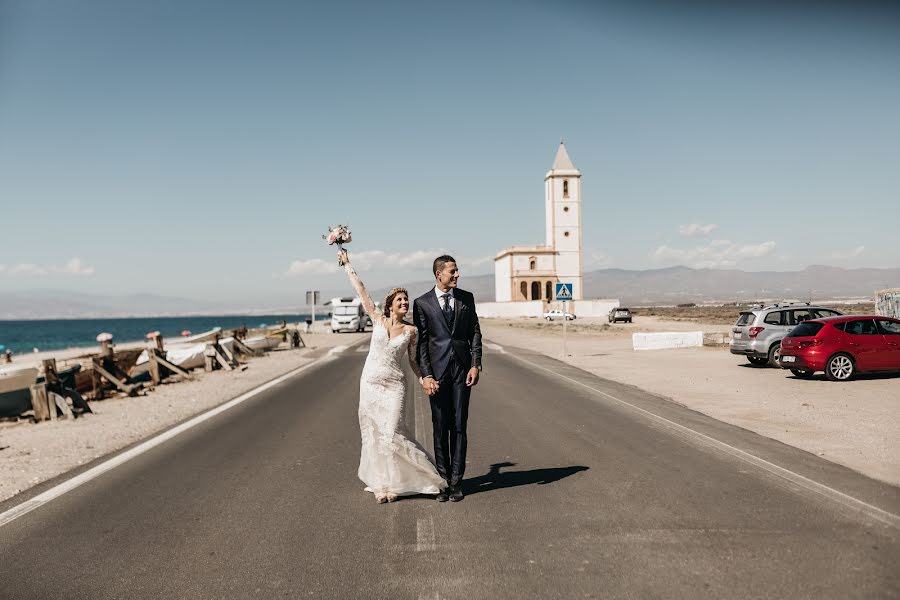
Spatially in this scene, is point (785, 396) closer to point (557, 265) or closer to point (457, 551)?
point (457, 551)

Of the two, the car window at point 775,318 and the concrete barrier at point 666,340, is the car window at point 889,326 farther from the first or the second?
the concrete barrier at point 666,340

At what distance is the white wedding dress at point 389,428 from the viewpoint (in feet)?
20.6

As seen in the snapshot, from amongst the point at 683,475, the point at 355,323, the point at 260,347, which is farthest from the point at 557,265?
the point at 683,475

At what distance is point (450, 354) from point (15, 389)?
11188mm

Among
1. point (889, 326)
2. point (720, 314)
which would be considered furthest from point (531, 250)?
point (889, 326)

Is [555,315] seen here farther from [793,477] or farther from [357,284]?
[357,284]

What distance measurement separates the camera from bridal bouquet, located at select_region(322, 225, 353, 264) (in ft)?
23.2

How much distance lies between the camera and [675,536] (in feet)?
16.8

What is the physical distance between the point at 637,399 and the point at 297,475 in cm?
809

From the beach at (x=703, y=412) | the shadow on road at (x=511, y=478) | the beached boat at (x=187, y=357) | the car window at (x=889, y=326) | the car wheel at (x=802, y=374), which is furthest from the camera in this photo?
the beached boat at (x=187, y=357)

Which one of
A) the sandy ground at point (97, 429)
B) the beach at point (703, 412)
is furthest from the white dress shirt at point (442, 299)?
the sandy ground at point (97, 429)

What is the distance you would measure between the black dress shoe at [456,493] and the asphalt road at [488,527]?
0.38 feet

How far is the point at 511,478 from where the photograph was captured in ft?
23.3

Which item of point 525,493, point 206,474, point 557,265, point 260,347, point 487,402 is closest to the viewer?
point 525,493
